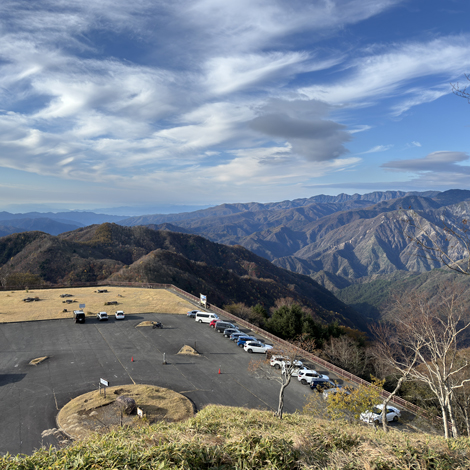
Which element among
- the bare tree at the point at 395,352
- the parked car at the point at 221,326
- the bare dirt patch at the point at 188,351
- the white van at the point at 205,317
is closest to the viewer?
the bare tree at the point at 395,352

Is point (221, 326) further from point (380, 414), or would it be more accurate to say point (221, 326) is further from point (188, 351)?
point (380, 414)

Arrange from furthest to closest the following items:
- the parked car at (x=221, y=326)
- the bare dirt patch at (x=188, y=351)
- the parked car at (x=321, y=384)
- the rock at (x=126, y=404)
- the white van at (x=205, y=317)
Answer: the white van at (x=205, y=317), the parked car at (x=221, y=326), the bare dirt patch at (x=188, y=351), the parked car at (x=321, y=384), the rock at (x=126, y=404)

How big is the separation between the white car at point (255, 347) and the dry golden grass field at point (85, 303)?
680 inches

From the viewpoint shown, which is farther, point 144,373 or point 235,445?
point 144,373

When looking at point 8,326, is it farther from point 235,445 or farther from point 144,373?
point 235,445

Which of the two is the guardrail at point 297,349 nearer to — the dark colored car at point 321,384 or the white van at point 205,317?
the dark colored car at point 321,384

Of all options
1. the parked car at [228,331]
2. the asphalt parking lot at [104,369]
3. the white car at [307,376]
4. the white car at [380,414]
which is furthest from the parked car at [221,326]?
the white car at [380,414]

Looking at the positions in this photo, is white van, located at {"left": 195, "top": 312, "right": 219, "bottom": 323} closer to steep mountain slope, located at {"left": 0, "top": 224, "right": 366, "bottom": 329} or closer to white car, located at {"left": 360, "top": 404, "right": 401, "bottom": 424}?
white car, located at {"left": 360, "top": 404, "right": 401, "bottom": 424}

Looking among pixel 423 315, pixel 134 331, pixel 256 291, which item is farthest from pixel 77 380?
pixel 256 291

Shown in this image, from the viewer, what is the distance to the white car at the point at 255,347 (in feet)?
116

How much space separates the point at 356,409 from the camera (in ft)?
66.8

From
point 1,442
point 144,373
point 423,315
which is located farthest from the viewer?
point 144,373

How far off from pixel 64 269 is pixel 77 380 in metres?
99.5

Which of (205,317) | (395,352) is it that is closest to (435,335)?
(395,352)
